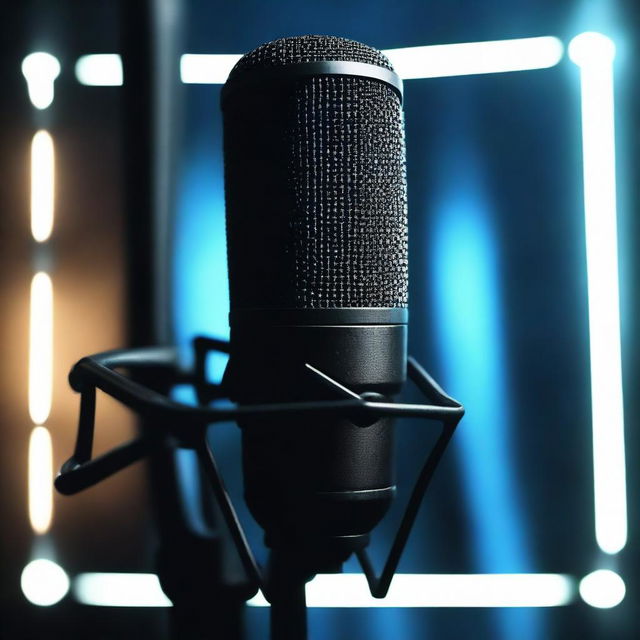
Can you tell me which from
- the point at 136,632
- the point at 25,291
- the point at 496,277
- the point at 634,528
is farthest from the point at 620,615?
the point at 25,291

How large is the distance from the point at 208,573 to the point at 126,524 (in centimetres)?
26

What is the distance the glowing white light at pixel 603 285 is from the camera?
2.26ft

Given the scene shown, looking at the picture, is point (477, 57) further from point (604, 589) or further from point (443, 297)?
point (604, 589)

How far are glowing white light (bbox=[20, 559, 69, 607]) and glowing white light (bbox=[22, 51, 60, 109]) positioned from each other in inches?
22.8

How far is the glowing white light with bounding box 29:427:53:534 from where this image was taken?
2.42ft

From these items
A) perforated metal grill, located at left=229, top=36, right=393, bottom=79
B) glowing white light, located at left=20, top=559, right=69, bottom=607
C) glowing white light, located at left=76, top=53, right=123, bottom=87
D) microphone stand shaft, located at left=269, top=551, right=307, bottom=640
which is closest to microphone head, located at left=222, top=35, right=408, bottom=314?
perforated metal grill, located at left=229, top=36, right=393, bottom=79

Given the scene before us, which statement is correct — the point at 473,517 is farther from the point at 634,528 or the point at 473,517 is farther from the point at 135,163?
the point at 135,163

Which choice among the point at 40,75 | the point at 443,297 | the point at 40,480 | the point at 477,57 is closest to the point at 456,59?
the point at 477,57

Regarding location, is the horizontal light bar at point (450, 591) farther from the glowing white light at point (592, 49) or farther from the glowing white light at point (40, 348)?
the glowing white light at point (592, 49)

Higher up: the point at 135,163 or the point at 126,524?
the point at 135,163

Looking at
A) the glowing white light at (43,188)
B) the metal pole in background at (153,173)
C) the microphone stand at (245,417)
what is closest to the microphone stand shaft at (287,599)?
the microphone stand at (245,417)

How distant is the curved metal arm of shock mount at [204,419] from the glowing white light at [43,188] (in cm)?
31

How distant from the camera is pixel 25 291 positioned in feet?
2.45

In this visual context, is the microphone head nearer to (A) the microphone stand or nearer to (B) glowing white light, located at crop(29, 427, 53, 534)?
(A) the microphone stand
